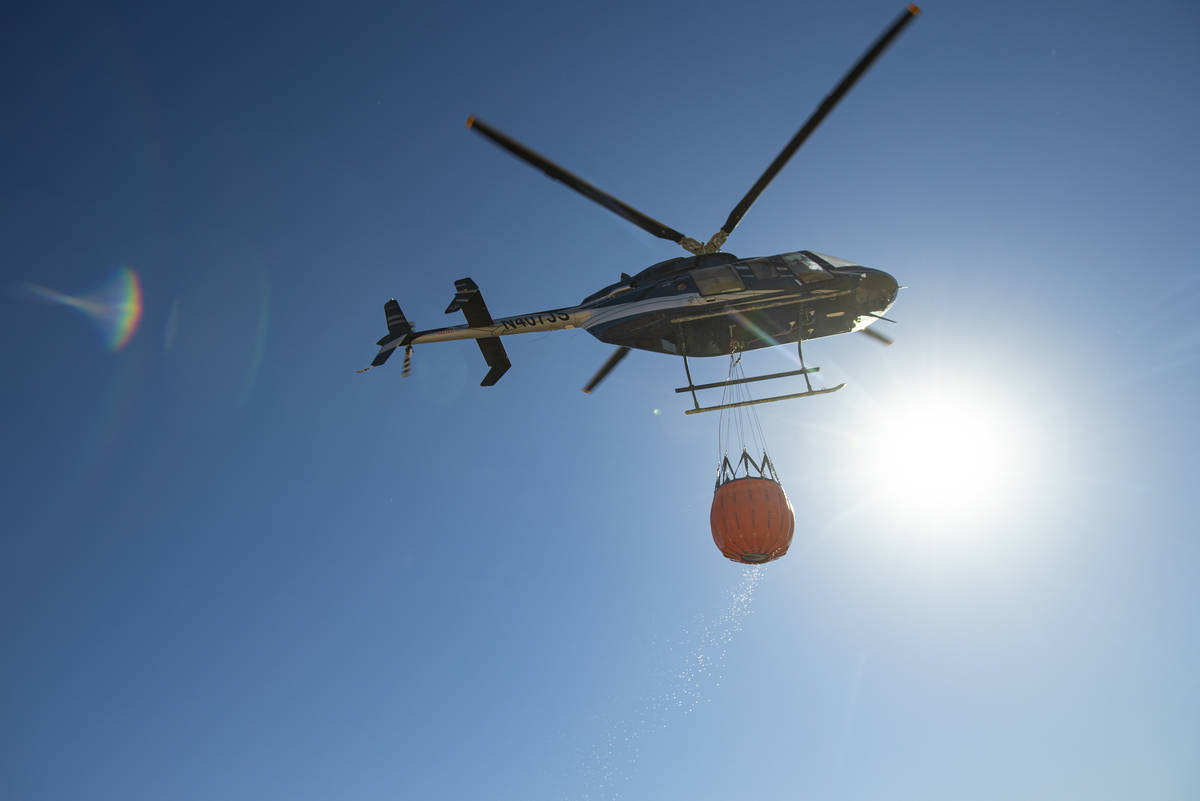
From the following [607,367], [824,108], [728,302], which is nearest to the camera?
[824,108]

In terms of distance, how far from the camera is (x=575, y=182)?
9891mm

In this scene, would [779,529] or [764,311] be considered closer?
[779,529]

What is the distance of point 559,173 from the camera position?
32.0ft

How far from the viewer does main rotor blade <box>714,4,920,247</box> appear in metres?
8.34

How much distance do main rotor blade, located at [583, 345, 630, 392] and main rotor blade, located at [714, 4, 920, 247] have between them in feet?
9.99

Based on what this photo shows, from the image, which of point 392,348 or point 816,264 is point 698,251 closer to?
point 816,264

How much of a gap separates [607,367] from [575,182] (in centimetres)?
389

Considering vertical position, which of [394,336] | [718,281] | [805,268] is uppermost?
[805,268]

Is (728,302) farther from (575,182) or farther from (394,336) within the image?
(394,336)

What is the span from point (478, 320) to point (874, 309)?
701cm

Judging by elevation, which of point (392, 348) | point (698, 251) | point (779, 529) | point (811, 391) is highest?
point (698, 251)

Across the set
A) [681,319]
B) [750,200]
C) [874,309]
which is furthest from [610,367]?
[874,309]

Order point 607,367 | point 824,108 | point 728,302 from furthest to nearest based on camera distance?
point 607,367
point 728,302
point 824,108

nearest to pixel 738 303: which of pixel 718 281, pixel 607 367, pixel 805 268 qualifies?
pixel 718 281
